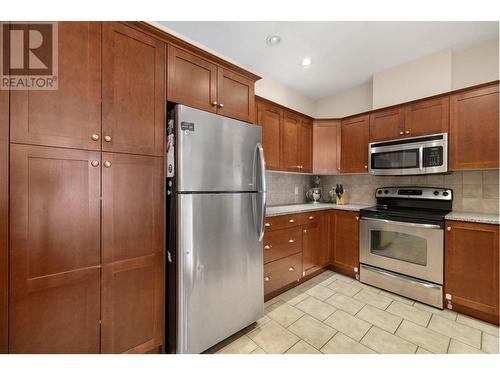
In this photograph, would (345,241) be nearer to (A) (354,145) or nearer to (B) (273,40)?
(A) (354,145)

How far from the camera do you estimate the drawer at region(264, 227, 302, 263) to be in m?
2.21

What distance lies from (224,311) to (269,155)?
1718 mm

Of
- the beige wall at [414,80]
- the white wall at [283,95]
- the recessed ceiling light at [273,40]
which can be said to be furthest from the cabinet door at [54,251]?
the beige wall at [414,80]

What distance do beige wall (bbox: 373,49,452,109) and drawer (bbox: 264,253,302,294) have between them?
2.37m

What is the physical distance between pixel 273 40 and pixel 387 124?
176 cm

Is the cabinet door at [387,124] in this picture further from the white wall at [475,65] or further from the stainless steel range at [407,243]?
the stainless steel range at [407,243]

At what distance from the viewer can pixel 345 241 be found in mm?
2869

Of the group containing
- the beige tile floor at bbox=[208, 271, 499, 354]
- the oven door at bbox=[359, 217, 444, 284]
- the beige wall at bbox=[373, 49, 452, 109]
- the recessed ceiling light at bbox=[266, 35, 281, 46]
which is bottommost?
the beige tile floor at bbox=[208, 271, 499, 354]

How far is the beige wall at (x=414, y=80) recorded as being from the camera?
2416 millimetres

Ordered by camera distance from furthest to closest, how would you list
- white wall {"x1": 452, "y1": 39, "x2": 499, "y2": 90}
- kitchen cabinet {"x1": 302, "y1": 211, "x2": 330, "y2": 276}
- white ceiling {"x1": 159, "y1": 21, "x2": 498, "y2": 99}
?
kitchen cabinet {"x1": 302, "y1": 211, "x2": 330, "y2": 276} < white wall {"x1": 452, "y1": 39, "x2": 499, "y2": 90} < white ceiling {"x1": 159, "y1": 21, "x2": 498, "y2": 99}

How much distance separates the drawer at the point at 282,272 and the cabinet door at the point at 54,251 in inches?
58.4

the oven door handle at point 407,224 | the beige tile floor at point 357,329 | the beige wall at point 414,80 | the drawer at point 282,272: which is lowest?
the beige tile floor at point 357,329

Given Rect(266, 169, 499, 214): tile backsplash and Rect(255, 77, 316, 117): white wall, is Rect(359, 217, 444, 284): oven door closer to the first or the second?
Rect(266, 169, 499, 214): tile backsplash
